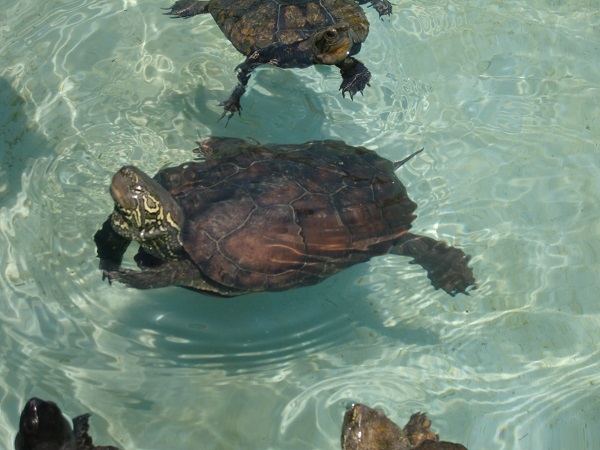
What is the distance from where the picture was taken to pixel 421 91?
20.1ft

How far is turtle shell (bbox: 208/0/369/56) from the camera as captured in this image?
212 inches

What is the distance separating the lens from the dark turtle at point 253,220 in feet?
13.2

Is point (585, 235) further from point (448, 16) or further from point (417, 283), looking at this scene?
point (448, 16)

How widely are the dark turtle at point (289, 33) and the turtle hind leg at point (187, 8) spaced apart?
0.59 m

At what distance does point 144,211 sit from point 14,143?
2232mm

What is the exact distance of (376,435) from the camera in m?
3.90

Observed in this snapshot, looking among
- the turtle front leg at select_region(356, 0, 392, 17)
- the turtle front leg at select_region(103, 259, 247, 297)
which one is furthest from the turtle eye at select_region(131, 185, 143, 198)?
the turtle front leg at select_region(356, 0, 392, 17)

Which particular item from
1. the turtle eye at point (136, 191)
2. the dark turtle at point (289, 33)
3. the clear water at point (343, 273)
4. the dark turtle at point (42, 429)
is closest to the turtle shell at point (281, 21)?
the dark turtle at point (289, 33)

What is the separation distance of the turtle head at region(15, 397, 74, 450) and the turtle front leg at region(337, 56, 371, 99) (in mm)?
3386

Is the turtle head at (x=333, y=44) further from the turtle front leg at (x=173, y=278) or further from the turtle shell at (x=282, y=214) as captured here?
the turtle front leg at (x=173, y=278)

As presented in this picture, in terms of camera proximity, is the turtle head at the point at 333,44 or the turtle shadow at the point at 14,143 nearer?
the turtle head at the point at 333,44

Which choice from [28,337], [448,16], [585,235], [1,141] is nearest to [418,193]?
[585,235]

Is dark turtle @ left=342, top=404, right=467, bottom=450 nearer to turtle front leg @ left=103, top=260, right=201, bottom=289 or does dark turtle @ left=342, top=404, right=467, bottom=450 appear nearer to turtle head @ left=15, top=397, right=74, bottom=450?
turtle front leg @ left=103, top=260, right=201, bottom=289

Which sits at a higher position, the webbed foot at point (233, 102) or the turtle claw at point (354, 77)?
the webbed foot at point (233, 102)
